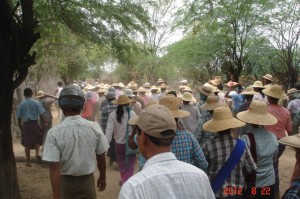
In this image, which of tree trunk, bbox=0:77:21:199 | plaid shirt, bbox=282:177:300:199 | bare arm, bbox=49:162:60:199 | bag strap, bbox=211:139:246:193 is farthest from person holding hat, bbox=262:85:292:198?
tree trunk, bbox=0:77:21:199

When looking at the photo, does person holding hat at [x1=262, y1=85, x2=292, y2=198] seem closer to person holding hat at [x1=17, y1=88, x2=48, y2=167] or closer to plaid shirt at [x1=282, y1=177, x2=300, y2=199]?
plaid shirt at [x1=282, y1=177, x2=300, y2=199]

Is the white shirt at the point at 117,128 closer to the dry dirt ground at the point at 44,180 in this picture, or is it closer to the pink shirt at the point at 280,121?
the dry dirt ground at the point at 44,180

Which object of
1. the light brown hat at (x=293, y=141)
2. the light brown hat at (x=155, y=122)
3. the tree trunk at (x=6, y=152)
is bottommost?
the tree trunk at (x=6, y=152)

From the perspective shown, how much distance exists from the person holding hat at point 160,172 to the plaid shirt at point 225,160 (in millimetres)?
1612

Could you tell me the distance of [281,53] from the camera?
55.5ft

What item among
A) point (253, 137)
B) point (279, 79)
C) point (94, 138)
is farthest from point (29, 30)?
point (279, 79)

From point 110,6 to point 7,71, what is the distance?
228cm

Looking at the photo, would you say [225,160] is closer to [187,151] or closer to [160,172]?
[187,151]

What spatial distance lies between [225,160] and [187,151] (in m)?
0.40

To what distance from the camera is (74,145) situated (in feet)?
11.3

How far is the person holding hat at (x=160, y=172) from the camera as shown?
5.68 feet

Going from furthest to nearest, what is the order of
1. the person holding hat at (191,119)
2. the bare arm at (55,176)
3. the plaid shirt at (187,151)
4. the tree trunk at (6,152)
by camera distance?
the person holding hat at (191,119) < the tree trunk at (6,152) < the plaid shirt at (187,151) < the bare arm at (55,176)

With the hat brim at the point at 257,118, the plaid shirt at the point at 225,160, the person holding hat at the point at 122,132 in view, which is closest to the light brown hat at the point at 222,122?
the plaid shirt at the point at 225,160

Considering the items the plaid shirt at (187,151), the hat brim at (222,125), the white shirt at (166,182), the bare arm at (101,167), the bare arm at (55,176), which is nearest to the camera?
the white shirt at (166,182)
